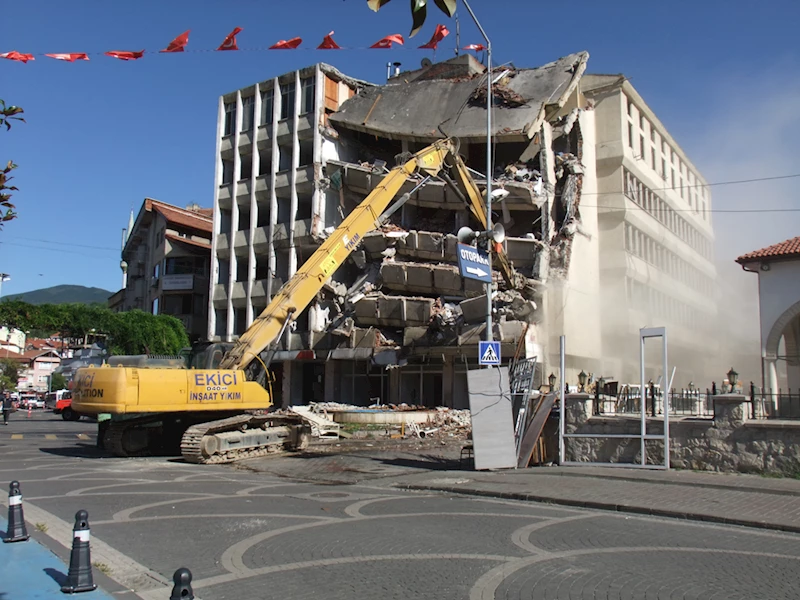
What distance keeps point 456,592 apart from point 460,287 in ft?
95.5

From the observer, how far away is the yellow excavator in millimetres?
17047

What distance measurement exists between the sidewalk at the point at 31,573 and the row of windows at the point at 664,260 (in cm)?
3558

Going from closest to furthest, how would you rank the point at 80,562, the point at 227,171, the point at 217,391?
the point at 80,562, the point at 217,391, the point at 227,171

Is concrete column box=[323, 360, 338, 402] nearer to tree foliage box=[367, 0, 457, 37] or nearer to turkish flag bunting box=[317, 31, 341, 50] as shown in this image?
turkish flag bunting box=[317, 31, 341, 50]

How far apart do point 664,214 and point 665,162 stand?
4673mm

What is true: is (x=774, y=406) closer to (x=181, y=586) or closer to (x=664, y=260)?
(x=181, y=586)

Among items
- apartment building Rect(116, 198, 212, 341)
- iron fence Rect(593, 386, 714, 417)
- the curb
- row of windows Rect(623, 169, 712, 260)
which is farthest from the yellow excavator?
apartment building Rect(116, 198, 212, 341)

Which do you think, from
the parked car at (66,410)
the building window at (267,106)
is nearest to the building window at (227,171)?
the building window at (267,106)

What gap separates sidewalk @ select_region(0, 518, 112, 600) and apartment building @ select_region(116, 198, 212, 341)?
42429 mm

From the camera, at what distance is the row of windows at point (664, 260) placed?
39500 mm

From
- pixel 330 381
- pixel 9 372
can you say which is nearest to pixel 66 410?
pixel 330 381

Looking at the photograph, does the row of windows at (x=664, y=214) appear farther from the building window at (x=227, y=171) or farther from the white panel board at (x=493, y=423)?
the white panel board at (x=493, y=423)

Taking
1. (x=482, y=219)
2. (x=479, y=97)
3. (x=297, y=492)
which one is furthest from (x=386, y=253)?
(x=297, y=492)

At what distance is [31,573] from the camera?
6578 mm
